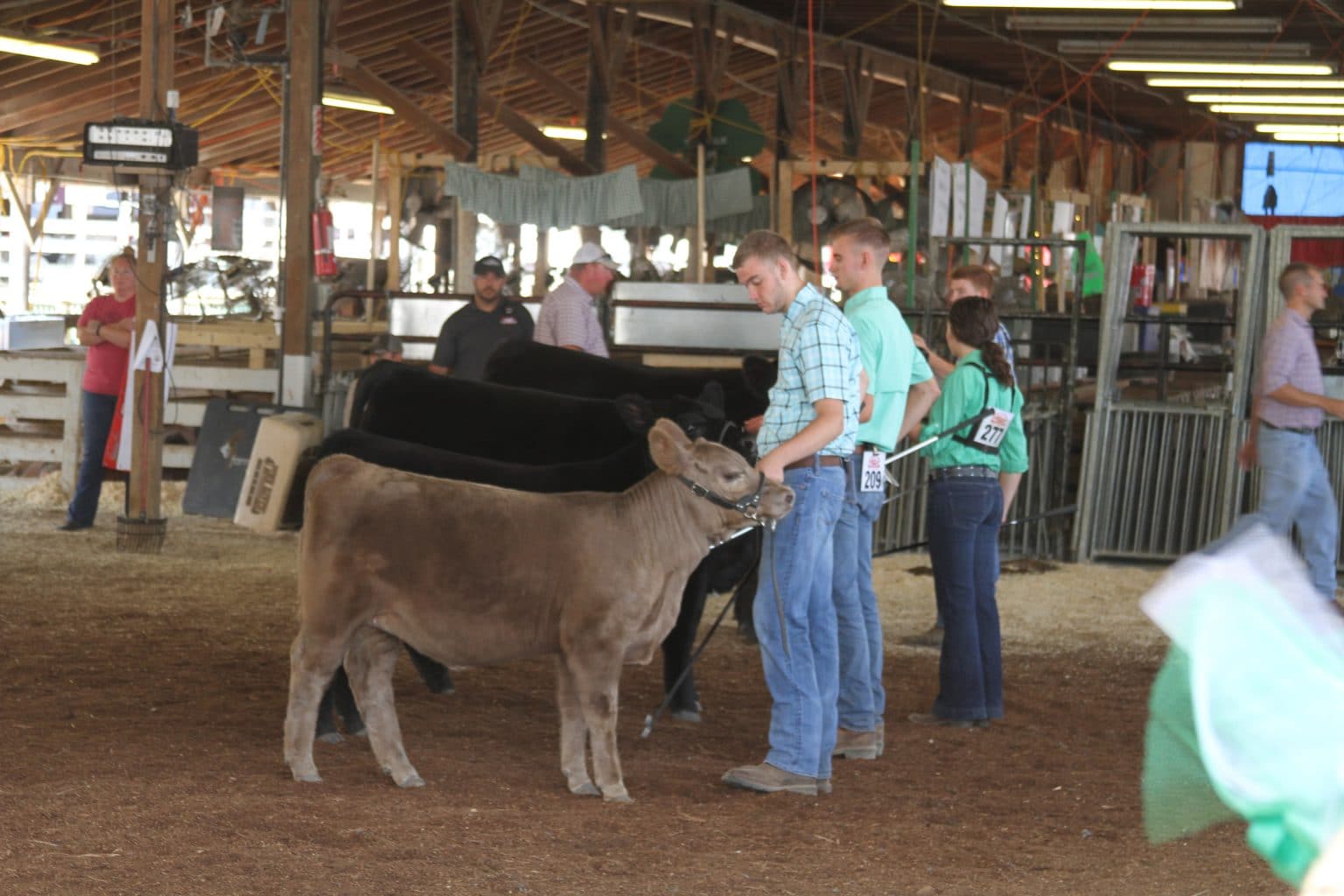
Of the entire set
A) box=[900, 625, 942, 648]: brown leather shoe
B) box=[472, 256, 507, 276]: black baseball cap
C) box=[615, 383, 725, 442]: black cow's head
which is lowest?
box=[900, 625, 942, 648]: brown leather shoe

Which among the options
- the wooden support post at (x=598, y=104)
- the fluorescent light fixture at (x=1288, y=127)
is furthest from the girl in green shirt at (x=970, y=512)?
the fluorescent light fixture at (x=1288, y=127)

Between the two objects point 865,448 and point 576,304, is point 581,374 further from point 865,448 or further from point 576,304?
point 865,448

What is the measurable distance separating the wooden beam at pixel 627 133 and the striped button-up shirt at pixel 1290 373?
9.16 m

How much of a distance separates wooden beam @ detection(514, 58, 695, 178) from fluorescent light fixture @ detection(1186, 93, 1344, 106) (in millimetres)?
5943

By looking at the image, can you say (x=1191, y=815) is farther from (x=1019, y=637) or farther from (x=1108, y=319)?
(x=1108, y=319)

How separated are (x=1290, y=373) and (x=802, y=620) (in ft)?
14.2

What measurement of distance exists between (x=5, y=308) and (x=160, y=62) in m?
13.9

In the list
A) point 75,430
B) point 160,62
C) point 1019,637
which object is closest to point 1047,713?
point 1019,637

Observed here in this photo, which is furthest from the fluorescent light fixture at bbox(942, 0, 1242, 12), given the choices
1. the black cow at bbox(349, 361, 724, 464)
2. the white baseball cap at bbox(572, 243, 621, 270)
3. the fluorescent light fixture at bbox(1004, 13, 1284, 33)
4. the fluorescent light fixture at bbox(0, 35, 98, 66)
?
the fluorescent light fixture at bbox(0, 35, 98, 66)

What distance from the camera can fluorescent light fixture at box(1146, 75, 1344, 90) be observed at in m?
16.0

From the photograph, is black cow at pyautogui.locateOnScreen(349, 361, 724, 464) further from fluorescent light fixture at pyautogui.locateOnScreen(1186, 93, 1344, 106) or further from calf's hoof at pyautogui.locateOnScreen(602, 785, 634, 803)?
fluorescent light fixture at pyautogui.locateOnScreen(1186, 93, 1344, 106)

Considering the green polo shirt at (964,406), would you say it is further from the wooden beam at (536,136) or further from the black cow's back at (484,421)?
the wooden beam at (536,136)

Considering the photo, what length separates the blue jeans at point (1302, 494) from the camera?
27.9ft

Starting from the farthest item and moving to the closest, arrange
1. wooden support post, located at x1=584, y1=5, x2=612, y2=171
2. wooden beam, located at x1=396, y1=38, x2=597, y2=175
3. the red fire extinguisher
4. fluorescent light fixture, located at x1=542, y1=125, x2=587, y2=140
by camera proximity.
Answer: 1. fluorescent light fixture, located at x1=542, y1=125, x2=587, y2=140
2. wooden support post, located at x1=584, y1=5, x2=612, y2=171
3. wooden beam, located at x1=396, y1=38, x2=597, y2=175
4. the red fire extinguisher
